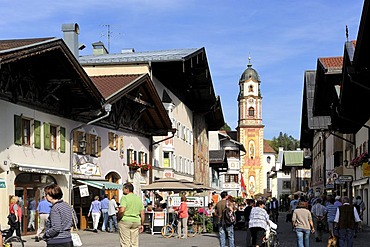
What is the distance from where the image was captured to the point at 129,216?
14789 mm

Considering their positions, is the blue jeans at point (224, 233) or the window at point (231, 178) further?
the window at point (231, 178)

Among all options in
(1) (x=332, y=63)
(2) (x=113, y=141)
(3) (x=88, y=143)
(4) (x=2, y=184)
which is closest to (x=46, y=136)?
(3) (x=88, y=143)

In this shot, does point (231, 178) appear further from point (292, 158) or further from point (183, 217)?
point (183, 217)

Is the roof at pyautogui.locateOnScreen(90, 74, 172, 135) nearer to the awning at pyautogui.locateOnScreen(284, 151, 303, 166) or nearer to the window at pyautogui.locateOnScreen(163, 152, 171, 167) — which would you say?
the window at pyautogui.locateOnScreen(163, 152, 171, 167)

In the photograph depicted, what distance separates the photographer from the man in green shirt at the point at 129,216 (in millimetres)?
14703

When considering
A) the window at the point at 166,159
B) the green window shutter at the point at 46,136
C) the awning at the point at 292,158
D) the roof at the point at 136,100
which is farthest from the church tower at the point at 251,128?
the green window shutter at the point at 46,136

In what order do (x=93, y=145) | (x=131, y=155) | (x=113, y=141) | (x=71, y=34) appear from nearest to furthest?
(x=93, y=145)
(x=113, y=141)
(x=71, y=34)
(x=131, y=155)

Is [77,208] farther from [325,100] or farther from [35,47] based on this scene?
[325,100]

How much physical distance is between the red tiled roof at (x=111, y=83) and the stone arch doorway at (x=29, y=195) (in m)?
5.12

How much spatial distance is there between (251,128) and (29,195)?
10645 centimetres

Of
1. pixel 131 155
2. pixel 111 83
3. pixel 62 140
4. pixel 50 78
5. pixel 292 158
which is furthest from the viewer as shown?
pixel 292 158

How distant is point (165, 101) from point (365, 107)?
1532 centimetres

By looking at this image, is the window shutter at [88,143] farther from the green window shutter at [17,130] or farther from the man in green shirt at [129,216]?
the man in green shirt at [129,216]

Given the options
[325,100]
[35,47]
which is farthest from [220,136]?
[35,47]
